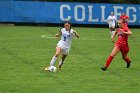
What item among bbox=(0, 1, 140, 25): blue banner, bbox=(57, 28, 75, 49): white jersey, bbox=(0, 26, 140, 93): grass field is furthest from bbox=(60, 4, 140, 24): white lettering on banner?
bbox=(57, 28, 75, 49): white jersey

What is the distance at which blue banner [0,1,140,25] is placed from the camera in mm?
56125

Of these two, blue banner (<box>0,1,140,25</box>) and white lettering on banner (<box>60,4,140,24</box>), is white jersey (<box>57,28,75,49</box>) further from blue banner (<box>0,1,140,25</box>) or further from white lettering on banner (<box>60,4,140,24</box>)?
white lettering on banner (<box>60,4,140,24</box>)

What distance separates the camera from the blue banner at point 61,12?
184 ft

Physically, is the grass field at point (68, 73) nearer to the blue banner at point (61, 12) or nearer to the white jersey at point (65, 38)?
the white jersey at point (65, 38)

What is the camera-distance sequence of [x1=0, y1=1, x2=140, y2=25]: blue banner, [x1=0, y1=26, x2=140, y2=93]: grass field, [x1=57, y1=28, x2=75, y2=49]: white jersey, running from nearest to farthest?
[x1=0, y1=26, x2=140, y2=93]: grass field → [x1=57, y1=28, x2=75, y2=49]: white jersey → [x1=0, y1=1, x2=140, y2=25]: blue banner

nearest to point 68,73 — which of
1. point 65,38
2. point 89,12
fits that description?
point 65,38

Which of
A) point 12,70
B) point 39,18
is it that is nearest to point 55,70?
point 12,70

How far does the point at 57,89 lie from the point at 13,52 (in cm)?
1233

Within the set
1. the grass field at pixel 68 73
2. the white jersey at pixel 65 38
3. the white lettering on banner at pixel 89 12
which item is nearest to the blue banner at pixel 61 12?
the white lettering on banner at pixel 89 12

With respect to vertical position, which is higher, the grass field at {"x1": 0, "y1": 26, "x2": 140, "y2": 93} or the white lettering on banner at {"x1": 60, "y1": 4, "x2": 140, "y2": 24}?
the grass field at {"x1": 0, "y1": 26, "x2": 140, "y2": 93}

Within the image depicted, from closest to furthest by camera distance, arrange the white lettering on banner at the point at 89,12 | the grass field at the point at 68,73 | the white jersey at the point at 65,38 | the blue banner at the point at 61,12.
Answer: the grass field at the point at 68,73 < the white jersey at the point at 65,38 < the blue banner at the point at 61,12 < the white lettering on banner at the point at 89,12

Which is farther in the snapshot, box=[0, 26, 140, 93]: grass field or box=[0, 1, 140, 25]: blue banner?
box=[0, 1, 140, 25]: blue banner

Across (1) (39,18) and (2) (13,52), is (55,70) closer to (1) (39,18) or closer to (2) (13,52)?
(2) (13,52)

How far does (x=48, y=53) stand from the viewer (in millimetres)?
28484
